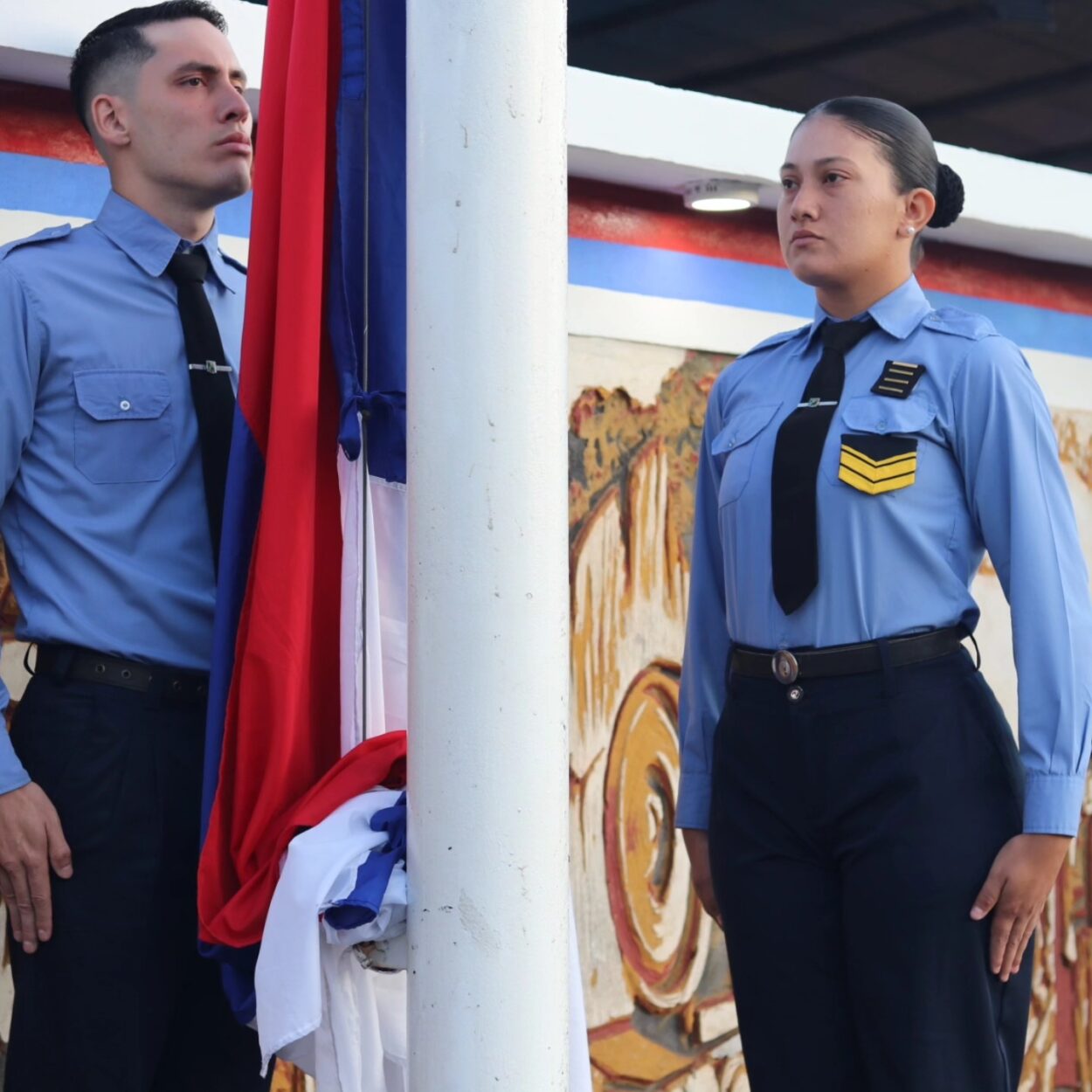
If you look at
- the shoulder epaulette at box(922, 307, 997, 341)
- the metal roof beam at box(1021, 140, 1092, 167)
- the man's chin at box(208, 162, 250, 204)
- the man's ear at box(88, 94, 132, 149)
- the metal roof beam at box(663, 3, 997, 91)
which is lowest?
the shoulder epaulette at box(922, 307, 997, 341)

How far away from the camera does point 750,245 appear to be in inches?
183

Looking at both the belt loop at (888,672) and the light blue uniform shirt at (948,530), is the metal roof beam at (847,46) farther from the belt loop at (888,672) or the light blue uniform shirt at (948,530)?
the belt loop at (888,672)

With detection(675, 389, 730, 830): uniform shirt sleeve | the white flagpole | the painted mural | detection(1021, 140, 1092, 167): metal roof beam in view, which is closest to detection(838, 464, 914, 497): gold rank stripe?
detection(675, 389, 730, 830): uniform shirt sleeve

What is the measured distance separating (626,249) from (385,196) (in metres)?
2.00

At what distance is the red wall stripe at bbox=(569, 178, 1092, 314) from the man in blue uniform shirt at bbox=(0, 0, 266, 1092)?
1529 mm

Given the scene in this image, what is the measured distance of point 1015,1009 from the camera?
2.85 meters

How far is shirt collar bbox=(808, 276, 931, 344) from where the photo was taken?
3004mm

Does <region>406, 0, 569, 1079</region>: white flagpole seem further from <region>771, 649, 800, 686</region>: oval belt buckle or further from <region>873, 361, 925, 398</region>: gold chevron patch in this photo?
<region>873, 361, 925, 398</region>: gold chevron patch

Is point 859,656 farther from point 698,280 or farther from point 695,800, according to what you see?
point 698,280

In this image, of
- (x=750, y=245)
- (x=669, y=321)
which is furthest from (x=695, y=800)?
(x=750, y=245)

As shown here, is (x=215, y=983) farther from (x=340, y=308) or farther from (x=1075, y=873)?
(x=1075, y=873)

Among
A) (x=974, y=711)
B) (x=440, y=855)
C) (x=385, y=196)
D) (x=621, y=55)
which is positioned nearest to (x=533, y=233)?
(x=385, y=196)

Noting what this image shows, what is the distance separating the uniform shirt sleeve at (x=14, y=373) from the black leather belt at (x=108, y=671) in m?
0.09

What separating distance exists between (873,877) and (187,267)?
4.72 ft
